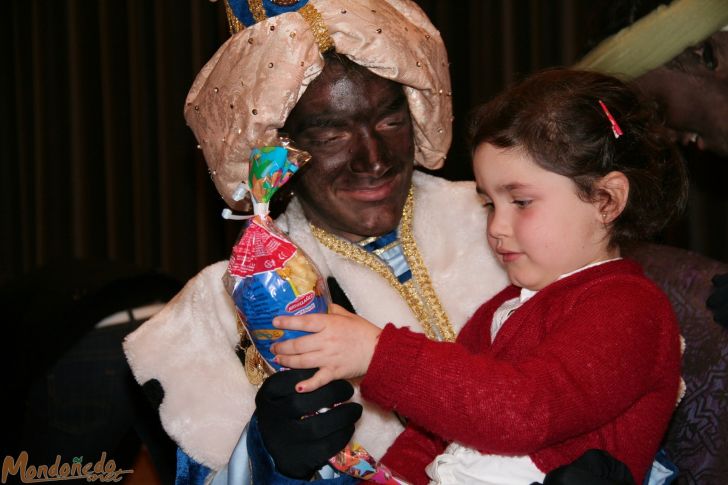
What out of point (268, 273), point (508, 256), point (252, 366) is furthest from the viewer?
point (252, 366)

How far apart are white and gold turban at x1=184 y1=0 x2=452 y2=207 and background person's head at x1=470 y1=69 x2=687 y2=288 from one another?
27 cm

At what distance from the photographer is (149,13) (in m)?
3.89

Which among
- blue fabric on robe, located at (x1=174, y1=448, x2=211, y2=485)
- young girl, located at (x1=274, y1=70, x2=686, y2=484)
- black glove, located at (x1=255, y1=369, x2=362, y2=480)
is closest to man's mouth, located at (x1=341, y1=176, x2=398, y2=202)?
young girl, located at (x1=274, y1=70, x2=686, y2=484)

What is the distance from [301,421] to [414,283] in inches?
21.8

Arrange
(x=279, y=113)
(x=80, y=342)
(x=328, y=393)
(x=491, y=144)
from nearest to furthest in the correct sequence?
(x=328, y=393), (x=491, y=144), (x=279, y=113), (x=80, y=342)

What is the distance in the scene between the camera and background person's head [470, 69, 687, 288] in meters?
1.41

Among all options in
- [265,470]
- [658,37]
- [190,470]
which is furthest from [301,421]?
[658,37]

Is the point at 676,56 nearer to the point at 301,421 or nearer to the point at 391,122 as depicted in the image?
the point at 391,122

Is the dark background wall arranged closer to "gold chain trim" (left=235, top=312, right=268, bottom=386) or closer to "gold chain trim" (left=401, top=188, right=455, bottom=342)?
"gold chain trim" (left=401, top=188, right=455, bottom=342)

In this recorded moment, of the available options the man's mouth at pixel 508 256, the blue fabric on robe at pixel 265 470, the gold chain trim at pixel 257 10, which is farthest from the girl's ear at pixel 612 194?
the gold chain trim at pixel 257 10

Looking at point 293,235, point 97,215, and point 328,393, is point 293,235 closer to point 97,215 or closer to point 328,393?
point 328,393

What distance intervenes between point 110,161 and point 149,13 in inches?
27.2

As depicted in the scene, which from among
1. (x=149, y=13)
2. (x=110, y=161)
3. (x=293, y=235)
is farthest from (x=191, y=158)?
(x=293, y=235)

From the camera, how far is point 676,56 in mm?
1889
